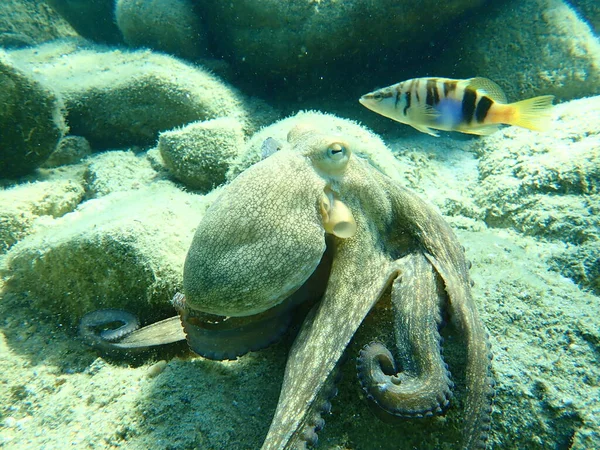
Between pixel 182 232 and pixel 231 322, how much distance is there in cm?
115

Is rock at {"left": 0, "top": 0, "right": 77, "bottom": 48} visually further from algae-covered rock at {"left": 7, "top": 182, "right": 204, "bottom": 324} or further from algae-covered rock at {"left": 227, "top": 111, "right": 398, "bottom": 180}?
algae-covered rock at {"left": 7, "top": 182, "right": 204, "bottom": 324}

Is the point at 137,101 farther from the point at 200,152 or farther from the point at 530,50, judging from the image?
the point at 530,50

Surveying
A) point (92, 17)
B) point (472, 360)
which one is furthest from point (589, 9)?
point (92, 17)

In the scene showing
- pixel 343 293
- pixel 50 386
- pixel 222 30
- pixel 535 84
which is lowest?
pixel 50 386

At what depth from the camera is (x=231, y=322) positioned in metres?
1.78

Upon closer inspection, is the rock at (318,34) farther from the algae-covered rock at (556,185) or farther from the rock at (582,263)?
the rock at (582,263)

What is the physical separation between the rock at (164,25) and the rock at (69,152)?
98.5 inches

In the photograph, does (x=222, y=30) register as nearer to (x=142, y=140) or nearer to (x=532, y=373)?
(x=142, y=140)

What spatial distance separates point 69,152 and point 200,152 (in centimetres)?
207

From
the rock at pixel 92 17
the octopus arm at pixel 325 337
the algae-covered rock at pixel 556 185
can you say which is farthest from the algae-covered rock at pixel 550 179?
the rock at pixel 92 17

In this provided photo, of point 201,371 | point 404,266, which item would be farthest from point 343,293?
point 201,371

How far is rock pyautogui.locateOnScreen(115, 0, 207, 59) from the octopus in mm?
5374

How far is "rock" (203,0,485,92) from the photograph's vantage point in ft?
16.1

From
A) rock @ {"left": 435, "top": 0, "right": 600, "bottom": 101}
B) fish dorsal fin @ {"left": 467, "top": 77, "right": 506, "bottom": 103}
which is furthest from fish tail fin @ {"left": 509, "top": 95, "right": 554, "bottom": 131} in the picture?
rock @ {"left": 435, "top": 0, "right": 600, "bottom": 101}
